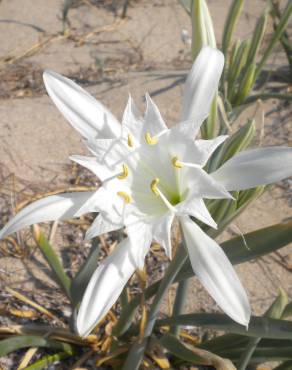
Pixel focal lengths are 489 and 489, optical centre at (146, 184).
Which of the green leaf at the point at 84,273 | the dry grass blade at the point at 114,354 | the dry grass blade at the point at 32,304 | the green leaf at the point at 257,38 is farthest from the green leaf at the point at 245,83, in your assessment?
the dry grass blade at the point at 32,304

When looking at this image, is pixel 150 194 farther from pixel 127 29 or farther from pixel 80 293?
pixel 127 29

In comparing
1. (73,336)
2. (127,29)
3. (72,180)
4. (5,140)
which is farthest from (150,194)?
(127,29)

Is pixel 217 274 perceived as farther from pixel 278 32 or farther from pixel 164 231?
pixel 278 32

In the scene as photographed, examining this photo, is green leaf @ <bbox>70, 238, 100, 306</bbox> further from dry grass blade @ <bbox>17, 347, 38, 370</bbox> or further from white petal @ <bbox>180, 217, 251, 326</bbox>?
white petal @ <bbox>180, 217, 251, 326</bbox>

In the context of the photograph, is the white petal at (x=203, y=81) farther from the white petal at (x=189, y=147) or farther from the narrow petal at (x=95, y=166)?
the narrow petal at (x=95, y=166)

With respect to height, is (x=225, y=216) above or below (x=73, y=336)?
above

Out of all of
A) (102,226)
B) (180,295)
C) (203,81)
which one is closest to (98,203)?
(102,226)
